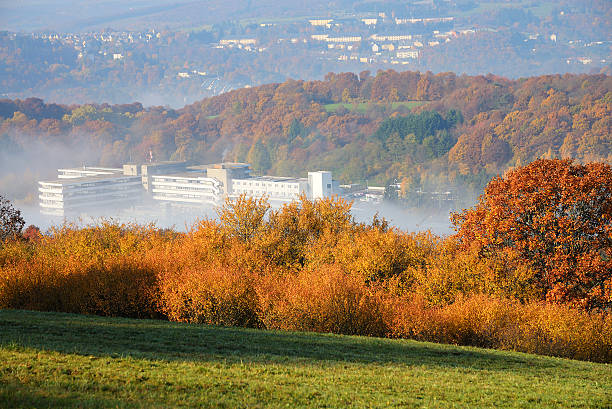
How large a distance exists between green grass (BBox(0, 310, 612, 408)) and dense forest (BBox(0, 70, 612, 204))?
93390 mm

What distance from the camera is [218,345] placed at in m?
18.7

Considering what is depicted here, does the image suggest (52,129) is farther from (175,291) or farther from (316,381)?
(316,381)

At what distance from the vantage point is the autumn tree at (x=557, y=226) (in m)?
29.2

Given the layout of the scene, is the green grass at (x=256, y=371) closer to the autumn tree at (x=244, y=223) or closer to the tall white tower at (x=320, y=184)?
the autumn tree at (x=244, y=223)

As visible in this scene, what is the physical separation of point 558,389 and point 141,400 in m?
9.59

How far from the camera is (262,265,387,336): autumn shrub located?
2508 centimetres

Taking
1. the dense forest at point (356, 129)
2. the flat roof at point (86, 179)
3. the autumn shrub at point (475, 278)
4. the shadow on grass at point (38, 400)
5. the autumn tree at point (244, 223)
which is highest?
the dense forest at point (356, 129)

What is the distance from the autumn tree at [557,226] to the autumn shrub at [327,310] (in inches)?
304

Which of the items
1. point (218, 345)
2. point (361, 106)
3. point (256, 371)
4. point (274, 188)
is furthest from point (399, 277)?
point (361, 106)

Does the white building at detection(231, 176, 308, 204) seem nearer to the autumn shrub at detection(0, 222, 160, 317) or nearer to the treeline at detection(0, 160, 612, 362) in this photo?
the treeline at detection(0, 160, 612, 362)

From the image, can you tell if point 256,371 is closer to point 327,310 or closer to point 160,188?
point 327,310

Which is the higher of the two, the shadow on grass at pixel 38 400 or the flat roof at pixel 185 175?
the flat roof at pixel 185 175

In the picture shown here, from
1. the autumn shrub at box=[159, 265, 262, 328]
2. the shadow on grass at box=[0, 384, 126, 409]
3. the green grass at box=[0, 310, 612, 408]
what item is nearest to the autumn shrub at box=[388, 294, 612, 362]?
the green grass at box=[0, 310, 612, 408]

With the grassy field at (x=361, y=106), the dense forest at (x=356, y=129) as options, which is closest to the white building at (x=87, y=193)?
the dense forest at (x=356, y=129)
